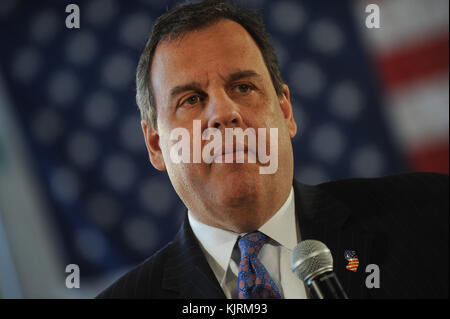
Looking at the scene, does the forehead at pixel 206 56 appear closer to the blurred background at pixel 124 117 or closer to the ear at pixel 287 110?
the ear at pixel 287 110

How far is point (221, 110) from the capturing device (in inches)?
59.2

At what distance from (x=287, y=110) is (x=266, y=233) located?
1.65 feet

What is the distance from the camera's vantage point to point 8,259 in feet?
6.43

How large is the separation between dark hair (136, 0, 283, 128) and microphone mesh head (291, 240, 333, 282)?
76 centimetres

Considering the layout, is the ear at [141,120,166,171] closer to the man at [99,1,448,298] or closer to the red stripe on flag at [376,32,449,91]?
the man at [99,1,448,298]

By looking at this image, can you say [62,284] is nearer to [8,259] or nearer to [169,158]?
[8,259]

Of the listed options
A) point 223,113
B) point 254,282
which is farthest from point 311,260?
point 223,113

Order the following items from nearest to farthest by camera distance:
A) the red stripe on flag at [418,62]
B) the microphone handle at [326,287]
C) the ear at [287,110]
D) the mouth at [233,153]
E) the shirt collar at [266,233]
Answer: the microphone handle at [326,287] < the mouth at [233,153] < the shirt collar at [266,233] < the ear at [287,110] < the red stripe on flag at [418,62]

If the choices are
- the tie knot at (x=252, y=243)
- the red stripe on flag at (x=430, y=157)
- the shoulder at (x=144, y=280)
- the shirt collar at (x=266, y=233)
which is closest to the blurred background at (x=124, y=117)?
the red stripe on flag at (x=430, y=157)

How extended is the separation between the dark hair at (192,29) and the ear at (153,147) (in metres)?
0.03

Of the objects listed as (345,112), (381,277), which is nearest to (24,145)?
(345,112)

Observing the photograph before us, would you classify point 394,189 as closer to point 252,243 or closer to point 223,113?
point 252,243

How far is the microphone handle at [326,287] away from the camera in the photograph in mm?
1049

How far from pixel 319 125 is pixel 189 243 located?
0.71m
